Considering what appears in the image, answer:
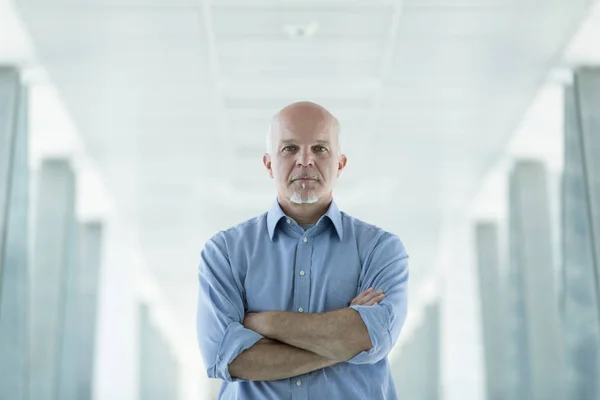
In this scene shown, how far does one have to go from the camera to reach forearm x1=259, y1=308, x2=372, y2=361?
107 inches

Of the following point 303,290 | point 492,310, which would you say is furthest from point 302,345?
point 492,310

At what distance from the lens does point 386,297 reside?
2865mm

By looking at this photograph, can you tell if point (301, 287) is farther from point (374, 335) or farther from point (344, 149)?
point (344, 149)

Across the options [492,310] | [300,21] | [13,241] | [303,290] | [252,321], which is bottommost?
[252,321]

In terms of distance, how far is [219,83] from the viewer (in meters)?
10.3

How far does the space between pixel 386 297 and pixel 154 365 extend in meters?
29.7

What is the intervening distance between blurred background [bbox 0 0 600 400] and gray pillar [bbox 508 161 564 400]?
1.3 inches

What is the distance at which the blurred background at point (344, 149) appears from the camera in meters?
8.75

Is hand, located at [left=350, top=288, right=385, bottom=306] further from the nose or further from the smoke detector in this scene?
the smoke detector

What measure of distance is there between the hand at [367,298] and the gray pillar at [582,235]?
274 inches

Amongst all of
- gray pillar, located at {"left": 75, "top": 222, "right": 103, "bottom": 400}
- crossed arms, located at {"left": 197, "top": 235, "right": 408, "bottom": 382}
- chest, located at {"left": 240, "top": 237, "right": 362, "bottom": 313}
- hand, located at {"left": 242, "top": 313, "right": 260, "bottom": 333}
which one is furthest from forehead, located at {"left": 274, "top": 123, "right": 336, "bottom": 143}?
gray pillar, located at {"left": 75, "top": 222, "right": 103, "bottom": 400}

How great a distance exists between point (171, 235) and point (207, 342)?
17.0m

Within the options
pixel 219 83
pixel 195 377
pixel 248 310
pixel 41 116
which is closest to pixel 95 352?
pixel 41 116

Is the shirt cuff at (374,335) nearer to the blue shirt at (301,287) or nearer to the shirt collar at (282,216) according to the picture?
the blue shirt at (301,287)
